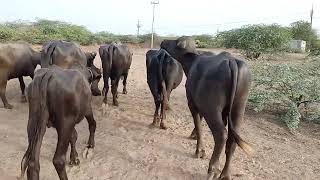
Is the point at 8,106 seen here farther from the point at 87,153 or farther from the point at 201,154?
the point at 201,154

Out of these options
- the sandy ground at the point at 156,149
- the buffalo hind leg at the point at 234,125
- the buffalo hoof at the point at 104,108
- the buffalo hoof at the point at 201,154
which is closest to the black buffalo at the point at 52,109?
the sandy ground at the point at 156,149

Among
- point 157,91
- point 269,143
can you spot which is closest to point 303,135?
point 269,143

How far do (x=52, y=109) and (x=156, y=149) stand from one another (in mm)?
2495

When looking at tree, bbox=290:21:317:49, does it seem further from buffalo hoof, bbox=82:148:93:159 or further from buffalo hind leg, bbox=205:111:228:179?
buffalo hind leg, bbox=205:111:228:179

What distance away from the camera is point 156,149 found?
21.4 ft

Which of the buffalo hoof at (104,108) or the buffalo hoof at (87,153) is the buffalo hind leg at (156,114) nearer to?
the buffalo hoof at (104,108)

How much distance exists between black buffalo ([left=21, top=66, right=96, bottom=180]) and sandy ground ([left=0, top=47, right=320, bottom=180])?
96 centimetres

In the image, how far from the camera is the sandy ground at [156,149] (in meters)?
Result: 5.60

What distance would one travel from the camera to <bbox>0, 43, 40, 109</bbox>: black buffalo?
8.66 m

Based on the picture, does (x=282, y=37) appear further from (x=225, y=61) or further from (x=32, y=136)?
(x=32, y=136)

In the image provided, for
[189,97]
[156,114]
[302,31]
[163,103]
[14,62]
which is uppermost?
[302,31]

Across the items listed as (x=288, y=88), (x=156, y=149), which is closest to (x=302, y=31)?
(x=288, y=88)

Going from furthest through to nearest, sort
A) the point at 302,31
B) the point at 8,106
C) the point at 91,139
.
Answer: the point at 302,31 → the point at 8,106 → the point at 91,139

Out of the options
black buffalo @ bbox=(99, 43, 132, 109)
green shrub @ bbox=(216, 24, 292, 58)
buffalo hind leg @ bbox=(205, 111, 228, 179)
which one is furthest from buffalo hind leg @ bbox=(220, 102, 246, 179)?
green shrub @ bbox=(216, 24, 292, 58)
